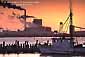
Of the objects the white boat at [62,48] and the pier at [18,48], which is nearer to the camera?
the white boat at [62,48]

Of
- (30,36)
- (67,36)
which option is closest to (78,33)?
(67,36)

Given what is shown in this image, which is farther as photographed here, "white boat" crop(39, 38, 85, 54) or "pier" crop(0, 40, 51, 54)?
"pier" crop(0, 40, 51, 54)

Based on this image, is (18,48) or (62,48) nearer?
(62,48)

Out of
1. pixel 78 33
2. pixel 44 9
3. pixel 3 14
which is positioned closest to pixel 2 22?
pixel 3 14

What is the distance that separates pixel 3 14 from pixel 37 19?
0.72m

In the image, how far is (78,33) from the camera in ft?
31.6

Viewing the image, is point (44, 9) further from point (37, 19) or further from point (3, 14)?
point (3, 14)

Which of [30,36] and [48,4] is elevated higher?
[48,4]

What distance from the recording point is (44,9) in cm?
983

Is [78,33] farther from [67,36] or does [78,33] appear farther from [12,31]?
[12,31]

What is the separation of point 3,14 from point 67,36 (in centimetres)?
144

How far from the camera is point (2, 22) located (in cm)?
981

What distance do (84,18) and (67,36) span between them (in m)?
0.69

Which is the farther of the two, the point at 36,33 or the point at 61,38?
the point at 36,33
